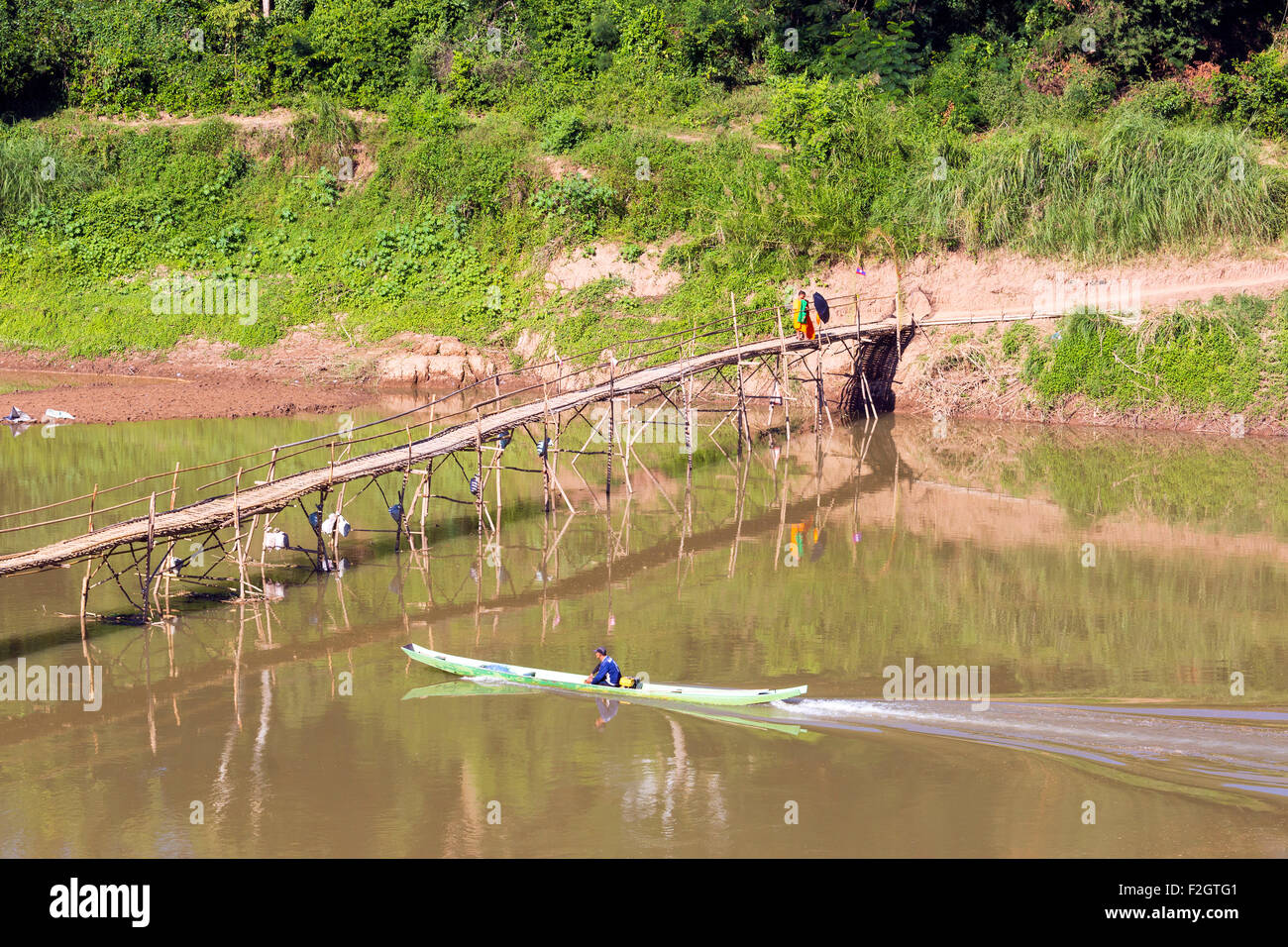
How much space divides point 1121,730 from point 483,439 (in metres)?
11.1

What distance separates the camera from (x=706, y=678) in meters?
15.0

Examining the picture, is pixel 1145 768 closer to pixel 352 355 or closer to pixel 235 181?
pixel 352 355

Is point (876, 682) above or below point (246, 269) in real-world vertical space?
below

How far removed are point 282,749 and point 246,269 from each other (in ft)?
79.2

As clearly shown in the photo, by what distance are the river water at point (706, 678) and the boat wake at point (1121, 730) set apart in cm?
4

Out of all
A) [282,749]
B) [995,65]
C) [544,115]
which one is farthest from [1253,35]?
[282,749]

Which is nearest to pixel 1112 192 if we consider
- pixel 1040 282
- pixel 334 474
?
pixel 1040 282

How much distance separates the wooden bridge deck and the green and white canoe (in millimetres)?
3795

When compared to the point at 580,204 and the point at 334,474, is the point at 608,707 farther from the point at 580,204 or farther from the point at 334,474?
the point at 580,204

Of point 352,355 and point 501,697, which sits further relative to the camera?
point 352,355

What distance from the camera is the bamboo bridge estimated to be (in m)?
17.0

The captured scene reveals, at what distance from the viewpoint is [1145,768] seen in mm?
12492

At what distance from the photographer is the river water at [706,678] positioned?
11.9m

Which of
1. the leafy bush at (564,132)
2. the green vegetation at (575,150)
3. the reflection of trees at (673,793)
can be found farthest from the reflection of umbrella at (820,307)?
the reflection of trees at (673,793)
